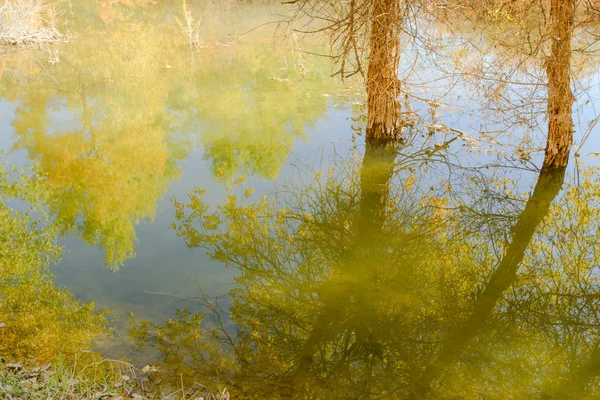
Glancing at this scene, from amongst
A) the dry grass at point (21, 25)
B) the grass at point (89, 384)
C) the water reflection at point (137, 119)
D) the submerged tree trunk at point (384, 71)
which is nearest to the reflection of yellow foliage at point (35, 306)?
the grass at point (89, 384)

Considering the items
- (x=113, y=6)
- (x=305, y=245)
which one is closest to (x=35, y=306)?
(x=305, y=245)

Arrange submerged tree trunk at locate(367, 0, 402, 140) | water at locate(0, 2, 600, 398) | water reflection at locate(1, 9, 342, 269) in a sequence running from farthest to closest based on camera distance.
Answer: submerged tree trunk at locate(367, 0, 402, 140)
water reflection at locate(1, 9, 342, 269)
water at locate(0, 2, 600, 398)

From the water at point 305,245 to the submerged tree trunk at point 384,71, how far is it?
425 mm

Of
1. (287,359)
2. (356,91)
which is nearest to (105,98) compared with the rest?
(356,91)

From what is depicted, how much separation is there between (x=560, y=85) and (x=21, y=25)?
14159mm

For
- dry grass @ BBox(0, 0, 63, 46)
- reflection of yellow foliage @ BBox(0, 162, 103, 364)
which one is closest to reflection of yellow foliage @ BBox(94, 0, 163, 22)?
dry grass @ BBox(0, 0, 63, 46)

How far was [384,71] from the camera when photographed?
26.7 feet

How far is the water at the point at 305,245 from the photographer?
4203 mm

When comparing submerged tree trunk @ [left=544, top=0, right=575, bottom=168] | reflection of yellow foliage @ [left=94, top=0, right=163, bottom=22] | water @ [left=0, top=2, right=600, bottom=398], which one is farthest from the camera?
reflection of yellow foliage @ [left=94, top=0, right=163, bottom=22]

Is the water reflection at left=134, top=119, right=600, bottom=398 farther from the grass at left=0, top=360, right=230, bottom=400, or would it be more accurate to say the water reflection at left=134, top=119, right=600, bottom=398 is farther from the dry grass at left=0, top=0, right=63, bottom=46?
the dry grass at left=0, top=0, right=63, bottom=46

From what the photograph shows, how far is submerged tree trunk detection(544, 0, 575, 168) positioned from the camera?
706cm

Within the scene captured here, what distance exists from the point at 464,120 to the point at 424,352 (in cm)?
694

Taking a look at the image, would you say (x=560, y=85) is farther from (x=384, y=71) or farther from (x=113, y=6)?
(x=113, y=6)

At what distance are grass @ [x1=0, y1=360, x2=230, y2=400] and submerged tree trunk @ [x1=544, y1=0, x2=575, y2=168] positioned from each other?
5977 mm
